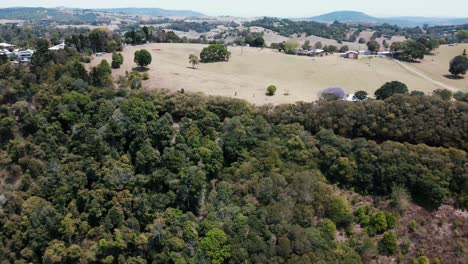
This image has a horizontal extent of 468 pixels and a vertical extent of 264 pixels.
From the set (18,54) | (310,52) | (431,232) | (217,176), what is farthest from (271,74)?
(18,54)

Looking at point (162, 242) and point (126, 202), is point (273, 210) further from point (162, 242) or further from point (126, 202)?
point (126, 202)

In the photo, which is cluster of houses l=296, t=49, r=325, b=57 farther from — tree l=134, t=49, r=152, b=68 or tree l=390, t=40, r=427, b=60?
tree l=134, t=49, r=152, b=68

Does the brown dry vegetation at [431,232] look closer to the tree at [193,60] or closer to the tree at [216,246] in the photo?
the tree at [216,246]

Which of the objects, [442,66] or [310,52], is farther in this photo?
[310,52]

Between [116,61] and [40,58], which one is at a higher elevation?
[40,58]

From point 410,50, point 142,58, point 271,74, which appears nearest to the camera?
point 142,58

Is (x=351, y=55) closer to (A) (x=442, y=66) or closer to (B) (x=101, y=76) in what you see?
(A) (x=442, y=66)

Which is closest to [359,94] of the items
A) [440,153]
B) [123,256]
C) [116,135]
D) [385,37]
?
[440,153]
